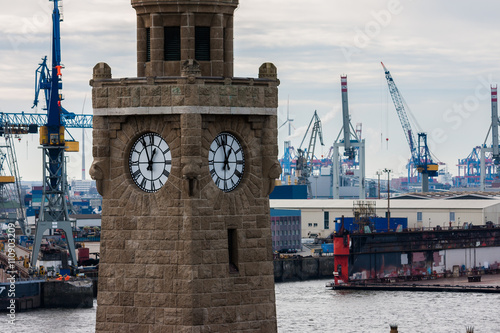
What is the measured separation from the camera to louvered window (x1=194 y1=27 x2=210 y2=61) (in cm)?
1936

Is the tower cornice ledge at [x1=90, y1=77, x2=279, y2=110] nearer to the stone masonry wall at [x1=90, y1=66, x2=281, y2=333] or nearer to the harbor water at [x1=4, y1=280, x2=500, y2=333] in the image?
the stone masonry wall at [x1=90, y1=66, x2=281, y2=333]

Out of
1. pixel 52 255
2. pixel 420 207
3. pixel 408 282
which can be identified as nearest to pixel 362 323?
pixel 408 282

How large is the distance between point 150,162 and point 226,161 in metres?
1.22

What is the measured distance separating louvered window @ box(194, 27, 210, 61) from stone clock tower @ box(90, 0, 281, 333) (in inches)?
0.6

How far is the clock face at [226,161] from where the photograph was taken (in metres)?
19.3

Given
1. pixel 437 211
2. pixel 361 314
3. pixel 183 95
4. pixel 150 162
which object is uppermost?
pixel 183 95

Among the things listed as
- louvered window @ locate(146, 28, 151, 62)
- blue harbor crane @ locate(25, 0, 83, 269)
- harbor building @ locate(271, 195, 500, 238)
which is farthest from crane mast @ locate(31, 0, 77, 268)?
louvered window @ locate(146, 28, 151, 62)

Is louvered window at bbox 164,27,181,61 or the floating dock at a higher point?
louvered window at bbox 164,27,181,61

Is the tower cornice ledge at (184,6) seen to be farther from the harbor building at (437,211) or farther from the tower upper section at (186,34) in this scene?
the harbor building at (437,211)

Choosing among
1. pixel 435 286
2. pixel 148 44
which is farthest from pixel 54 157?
pixel 148 44

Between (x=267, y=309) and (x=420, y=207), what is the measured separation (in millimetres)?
160196

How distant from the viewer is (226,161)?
63.7ft

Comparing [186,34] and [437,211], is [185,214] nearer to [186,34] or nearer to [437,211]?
[186,34]

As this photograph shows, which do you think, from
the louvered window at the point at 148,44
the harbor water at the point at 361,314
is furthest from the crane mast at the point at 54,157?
the louvered window at the point at 148,44
